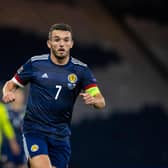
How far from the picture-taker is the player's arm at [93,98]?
609 centimetres

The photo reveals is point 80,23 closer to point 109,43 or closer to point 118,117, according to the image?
point 109,43

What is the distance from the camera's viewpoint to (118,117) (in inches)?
506

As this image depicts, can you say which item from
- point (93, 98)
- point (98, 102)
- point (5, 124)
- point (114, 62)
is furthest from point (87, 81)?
point (114, 62)

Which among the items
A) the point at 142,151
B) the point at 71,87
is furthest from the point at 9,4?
the point at 71,87

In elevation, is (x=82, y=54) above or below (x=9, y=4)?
below

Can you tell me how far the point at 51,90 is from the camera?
6492mm

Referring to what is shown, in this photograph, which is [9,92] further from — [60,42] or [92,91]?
[92,91]

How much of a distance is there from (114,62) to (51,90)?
21.2 feet

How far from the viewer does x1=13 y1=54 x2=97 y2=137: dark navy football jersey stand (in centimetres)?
648

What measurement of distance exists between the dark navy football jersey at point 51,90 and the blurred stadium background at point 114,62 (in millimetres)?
5707

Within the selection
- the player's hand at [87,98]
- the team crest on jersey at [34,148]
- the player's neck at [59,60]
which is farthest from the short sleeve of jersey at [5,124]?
the player's hand at [87,98]

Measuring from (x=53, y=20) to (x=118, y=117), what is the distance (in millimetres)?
2110

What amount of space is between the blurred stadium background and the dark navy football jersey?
18.7 ft

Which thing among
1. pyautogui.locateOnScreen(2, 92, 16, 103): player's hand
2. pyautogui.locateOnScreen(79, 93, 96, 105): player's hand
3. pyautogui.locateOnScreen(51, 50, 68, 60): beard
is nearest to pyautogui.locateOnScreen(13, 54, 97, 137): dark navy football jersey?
pyautogui.locateOnScreen(51, 50, 68, 60): beard
